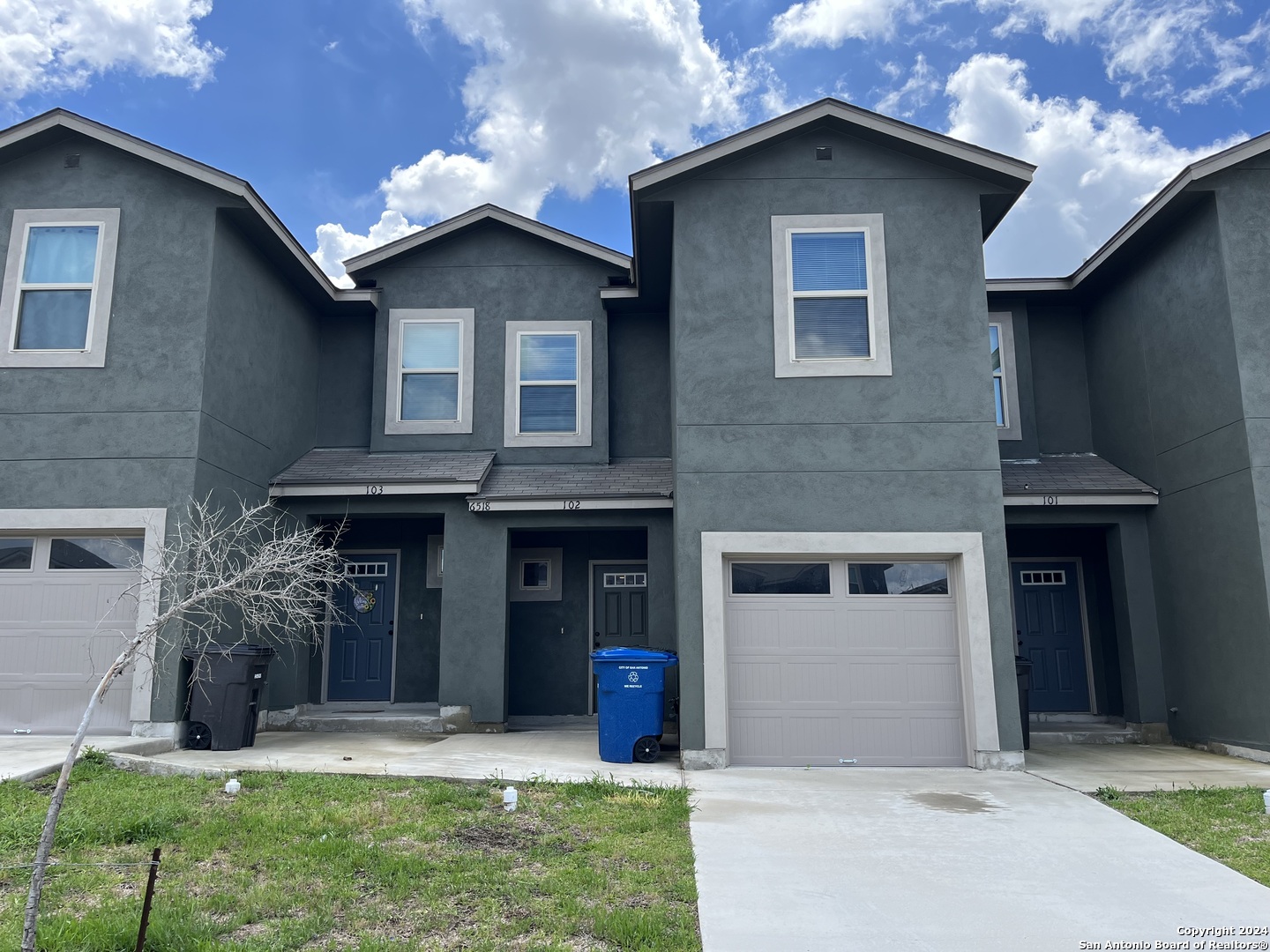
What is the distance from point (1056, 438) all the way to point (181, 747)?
10982 mm

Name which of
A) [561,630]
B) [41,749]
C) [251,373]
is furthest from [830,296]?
[41,749]

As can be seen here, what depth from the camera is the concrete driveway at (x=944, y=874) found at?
436cm

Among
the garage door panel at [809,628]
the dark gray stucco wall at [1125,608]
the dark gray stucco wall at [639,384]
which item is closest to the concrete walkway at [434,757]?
the garage door panel at [809,628]

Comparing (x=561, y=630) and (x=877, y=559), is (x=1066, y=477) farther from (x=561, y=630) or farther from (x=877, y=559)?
(x=561, y=630)

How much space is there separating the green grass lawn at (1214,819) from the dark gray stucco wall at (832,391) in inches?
63.5

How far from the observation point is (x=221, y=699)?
30.4 ft

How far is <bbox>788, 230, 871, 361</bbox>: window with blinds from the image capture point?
9.44 metres

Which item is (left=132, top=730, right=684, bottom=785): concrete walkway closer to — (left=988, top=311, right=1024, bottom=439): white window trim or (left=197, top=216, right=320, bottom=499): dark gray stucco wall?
(left=197, top=216, right=320, bottom=499): dark gray stucco wall

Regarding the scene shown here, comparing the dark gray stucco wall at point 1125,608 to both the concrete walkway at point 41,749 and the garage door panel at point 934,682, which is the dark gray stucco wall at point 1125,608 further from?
the concrete walkway at point 41,749

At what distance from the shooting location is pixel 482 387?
40.5ft

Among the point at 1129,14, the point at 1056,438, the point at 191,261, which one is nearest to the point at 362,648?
the point at 191,261

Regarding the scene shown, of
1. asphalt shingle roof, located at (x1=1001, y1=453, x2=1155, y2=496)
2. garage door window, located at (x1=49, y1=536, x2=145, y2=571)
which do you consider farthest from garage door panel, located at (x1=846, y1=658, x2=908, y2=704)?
garage door window, located at (x1=49, y1=536, x2=145, y2=571)

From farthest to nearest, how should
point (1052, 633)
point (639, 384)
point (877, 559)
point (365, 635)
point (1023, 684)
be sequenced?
1. point (639, 384)
2. point (365, 635)
3. point (1052, 633)
4. point (1023, 684)
5. point (877, 559)

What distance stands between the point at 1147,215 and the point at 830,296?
12.6 ft
